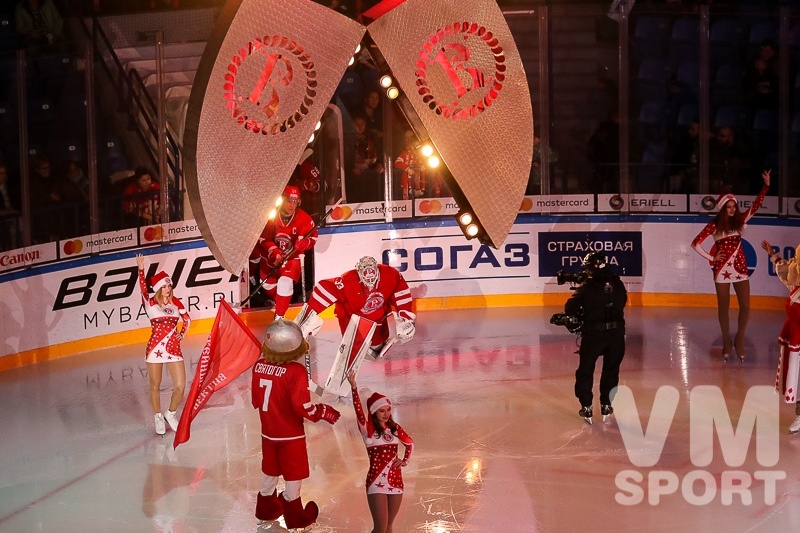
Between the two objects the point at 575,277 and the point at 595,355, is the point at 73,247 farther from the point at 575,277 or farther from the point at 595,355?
the point at 595,355

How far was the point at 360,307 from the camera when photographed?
34.0 feet

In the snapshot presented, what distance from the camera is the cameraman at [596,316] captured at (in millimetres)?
9805

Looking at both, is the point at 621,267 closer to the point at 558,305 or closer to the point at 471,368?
the point at 558,305

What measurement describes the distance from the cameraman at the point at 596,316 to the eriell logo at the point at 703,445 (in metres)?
0.49

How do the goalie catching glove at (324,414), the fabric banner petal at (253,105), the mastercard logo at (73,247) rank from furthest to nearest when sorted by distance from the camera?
the mastercard logo at (73,247)
the goalie catching glove at (324,414)
the fabric banner petal at (253,105)

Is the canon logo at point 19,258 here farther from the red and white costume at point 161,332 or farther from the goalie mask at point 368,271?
the goalie mask at point 368,271

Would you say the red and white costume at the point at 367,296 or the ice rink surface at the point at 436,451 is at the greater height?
the red and white costume at the point at 367,296

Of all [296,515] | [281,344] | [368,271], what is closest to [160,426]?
[368,271]

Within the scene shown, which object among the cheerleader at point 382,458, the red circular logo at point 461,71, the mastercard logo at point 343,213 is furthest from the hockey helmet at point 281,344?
the mastercard logo at point 343,213

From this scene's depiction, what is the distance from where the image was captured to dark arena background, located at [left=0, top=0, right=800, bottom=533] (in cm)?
741

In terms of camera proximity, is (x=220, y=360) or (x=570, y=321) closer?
(x=220, y=360)

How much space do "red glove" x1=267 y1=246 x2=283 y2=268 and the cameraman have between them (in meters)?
3.91

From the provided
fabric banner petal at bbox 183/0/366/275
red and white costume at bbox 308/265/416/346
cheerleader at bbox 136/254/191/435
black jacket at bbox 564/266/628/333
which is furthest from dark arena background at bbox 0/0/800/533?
black jacket at bbox 564/266/628/333

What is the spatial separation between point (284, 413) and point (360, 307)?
286 cm
